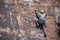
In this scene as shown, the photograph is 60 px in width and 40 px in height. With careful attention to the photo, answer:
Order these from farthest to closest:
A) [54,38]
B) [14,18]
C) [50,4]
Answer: [50,4] → [14,18] → [54,38]

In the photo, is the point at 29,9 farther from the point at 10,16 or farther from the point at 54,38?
the point at 54,38

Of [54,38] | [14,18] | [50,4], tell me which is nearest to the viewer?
[54,38]

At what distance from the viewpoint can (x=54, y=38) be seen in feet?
5.98

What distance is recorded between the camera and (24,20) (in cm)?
194

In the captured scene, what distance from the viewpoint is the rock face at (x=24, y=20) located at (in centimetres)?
181

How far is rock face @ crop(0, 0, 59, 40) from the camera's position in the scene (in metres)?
1.81

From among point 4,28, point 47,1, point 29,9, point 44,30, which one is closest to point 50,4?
point 47,1

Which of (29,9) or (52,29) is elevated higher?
(29,9)

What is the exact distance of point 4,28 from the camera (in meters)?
1.85

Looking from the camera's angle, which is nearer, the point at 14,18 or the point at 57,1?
the point at 14,18

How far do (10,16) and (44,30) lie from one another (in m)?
0.33

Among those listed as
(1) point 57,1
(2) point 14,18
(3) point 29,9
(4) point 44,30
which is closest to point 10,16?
(2) point 14,18

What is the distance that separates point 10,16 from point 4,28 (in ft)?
0.52

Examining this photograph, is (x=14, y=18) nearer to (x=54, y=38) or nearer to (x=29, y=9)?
(x=29, y=9)
